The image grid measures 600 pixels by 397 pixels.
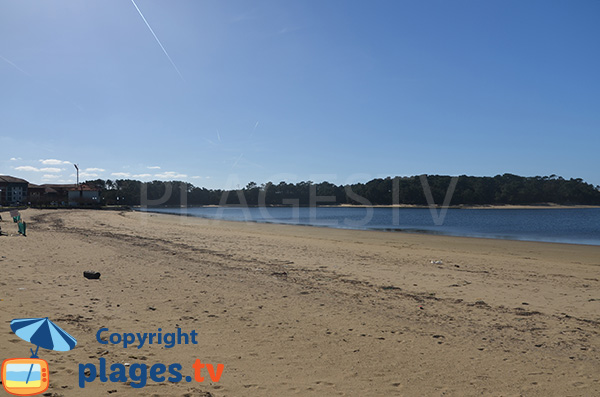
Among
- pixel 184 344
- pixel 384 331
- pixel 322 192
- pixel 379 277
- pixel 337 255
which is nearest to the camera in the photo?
pixel 184 344

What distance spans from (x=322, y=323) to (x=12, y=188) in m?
112

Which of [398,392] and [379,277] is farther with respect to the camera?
[379,277]

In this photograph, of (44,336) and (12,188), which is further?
(12,188)

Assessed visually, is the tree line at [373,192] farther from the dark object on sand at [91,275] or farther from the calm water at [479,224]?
the dark object on sand at [91,275]

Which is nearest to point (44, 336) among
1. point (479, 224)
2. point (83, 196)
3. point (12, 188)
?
point (479, 224)

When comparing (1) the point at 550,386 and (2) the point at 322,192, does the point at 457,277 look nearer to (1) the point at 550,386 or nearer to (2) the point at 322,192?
(1) the point at 550,386

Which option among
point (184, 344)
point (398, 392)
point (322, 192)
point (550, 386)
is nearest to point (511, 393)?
point (550, 386)

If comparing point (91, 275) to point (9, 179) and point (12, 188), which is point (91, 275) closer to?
point (12, 188)

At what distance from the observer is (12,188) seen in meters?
93.1

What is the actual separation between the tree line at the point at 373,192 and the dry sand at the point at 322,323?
108046 mm

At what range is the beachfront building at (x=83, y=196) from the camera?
83062mm

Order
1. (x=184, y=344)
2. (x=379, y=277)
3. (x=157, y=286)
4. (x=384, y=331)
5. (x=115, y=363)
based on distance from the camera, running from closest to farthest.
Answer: (x=115, y=363), (x=184, y=344), (x=384, y=331), (x=157, y=286), (x=379, y=277)

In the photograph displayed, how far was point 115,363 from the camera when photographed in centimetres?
434

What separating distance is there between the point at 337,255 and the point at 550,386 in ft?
38.0
